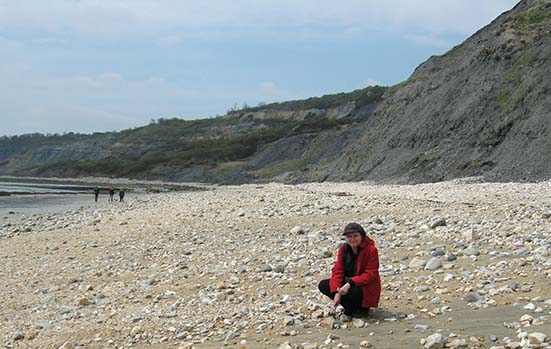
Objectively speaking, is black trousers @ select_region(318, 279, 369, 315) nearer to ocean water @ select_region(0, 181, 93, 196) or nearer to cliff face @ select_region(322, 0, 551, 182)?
cliff face @ select_region(322, 0, 551, 182)

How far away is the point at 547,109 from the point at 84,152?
169 m

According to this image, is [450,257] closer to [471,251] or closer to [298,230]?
[471,251]

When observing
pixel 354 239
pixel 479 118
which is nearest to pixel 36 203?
pixel 479 118

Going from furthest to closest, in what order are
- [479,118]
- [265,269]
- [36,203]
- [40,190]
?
[40,190] < [36,203] < [479,118] < [265,269]

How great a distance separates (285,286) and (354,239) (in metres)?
2.55

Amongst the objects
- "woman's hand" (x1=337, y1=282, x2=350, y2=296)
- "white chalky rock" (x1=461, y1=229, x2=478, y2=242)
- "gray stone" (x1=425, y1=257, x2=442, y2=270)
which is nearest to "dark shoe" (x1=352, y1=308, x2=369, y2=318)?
"woman's hand" (x1=337, y1=282, x2=350, y2=296)

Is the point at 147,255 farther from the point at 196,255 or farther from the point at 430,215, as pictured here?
the point at 430,215

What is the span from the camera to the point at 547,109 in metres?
33.3

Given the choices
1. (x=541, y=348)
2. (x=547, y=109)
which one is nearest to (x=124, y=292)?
(x=541, y=348)

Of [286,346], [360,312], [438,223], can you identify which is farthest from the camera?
[438,223]

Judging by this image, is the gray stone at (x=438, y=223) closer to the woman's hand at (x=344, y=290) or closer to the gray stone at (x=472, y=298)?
the gray stone at (x=472, y=298)

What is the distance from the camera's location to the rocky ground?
7168 millimetres

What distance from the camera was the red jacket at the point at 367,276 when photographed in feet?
24.9

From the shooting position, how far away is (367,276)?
299 inches
